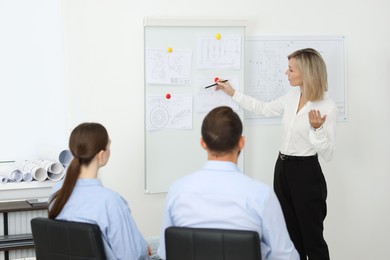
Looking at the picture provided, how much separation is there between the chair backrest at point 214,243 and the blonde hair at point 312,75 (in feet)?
4.99

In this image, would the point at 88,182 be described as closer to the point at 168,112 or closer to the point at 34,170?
the point at 34,170

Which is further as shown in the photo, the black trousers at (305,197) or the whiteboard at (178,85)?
the whiteboard at (178,85)

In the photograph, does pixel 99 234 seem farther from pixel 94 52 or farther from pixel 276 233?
pixel 94 52

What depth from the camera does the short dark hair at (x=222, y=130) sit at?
196 cm

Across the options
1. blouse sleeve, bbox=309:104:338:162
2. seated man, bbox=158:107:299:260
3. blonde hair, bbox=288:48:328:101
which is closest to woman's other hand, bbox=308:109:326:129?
blouse sleeve, bbox=309:104:338:162

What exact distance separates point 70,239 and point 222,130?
646 mm

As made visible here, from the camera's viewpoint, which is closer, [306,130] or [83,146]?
[83,146]

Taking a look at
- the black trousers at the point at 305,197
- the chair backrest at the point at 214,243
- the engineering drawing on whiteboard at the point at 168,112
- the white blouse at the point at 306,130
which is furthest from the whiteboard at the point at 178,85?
the chair backrest at the point at 214,243

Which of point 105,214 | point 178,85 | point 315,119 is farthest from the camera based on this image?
point 178,85

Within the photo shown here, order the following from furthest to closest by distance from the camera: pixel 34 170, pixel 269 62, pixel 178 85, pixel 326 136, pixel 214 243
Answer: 1. pixel 269 62
2. pixel 178 85
3. pixel 34 170
4. pixel 326 136
5. pixel 214 243

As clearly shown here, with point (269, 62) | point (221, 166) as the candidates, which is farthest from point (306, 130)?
point (221, 166)

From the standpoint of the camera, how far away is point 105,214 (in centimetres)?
206

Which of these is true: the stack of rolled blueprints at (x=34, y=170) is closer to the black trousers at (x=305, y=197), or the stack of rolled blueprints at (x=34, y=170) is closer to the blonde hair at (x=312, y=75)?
the black trousers at (x=305, y=197)

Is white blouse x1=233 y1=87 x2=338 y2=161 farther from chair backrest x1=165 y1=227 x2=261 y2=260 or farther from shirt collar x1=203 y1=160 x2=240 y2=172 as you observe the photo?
chair backrest x1=165 y1=227 x2=261 y2=260
